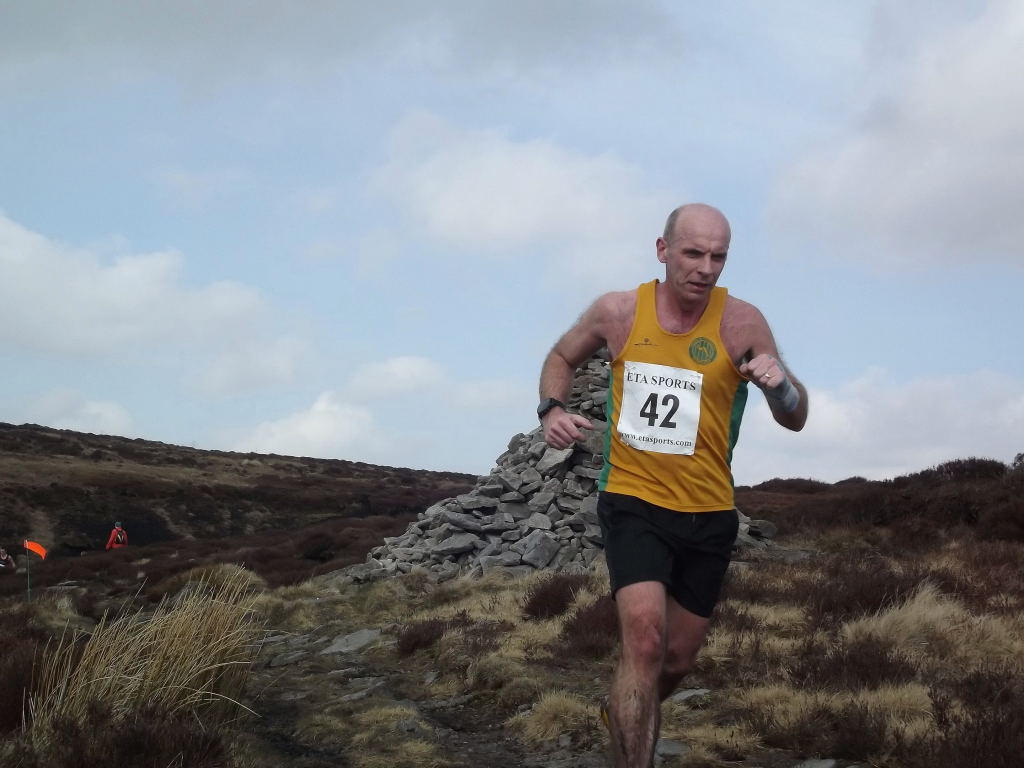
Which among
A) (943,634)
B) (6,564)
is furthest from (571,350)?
(6,564)

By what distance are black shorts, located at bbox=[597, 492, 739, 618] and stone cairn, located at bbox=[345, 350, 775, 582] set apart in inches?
370

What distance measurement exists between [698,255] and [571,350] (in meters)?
0.76

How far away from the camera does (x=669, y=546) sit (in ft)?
12.7

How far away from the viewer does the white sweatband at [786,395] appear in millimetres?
3715

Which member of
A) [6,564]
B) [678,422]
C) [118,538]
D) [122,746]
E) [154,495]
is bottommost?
[6,564]

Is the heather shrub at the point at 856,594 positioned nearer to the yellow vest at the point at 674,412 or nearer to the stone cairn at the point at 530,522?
the yellow vest at the point at 674,412

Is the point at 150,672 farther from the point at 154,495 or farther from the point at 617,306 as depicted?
the point at 154,495

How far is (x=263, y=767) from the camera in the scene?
5.64m

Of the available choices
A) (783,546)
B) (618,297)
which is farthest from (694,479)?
(783,546)

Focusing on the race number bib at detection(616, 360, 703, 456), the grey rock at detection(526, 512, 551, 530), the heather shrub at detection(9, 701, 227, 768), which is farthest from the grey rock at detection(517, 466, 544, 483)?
the race number bib at detection(616, 360, 703, 456)

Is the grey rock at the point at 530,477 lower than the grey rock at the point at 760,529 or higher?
higher

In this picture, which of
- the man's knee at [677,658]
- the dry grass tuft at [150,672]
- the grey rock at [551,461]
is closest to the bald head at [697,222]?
the man's knee at [677,658]

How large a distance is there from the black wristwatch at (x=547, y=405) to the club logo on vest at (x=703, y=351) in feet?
2.06

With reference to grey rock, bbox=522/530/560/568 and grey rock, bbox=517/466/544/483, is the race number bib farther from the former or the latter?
grey rock, bbox=517/466/544/483
